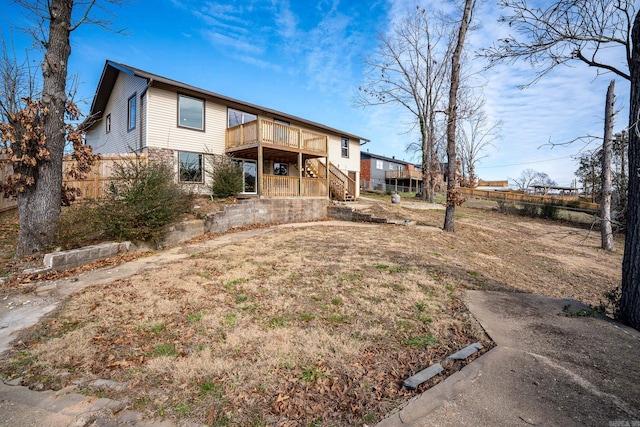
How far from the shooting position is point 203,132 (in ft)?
46.9

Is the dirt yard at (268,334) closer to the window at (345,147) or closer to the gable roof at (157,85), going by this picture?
the gable roof at (157,85)

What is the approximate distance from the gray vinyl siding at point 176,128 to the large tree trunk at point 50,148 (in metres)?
6.25

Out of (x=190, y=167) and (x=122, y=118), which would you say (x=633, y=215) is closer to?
(x=190, y=167)

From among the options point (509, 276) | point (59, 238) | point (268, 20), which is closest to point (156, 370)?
point (59, 238)

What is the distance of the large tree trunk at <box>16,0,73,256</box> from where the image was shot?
6.21m

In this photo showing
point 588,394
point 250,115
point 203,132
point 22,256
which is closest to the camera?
point 588,394

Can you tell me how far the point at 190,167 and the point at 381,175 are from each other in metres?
30.2

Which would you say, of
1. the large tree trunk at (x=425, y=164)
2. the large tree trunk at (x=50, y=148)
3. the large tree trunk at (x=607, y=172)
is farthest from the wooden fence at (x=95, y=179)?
the large tree trunk at (x=425, y=164)

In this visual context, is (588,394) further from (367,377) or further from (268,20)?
(268,20)

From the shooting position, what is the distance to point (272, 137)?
1330cm

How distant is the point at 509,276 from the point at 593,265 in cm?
470

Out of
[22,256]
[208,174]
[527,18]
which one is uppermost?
[527,18]

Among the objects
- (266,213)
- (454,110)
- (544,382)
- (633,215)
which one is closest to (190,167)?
(266,213)

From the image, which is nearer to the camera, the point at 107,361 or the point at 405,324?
the point at 107,361
